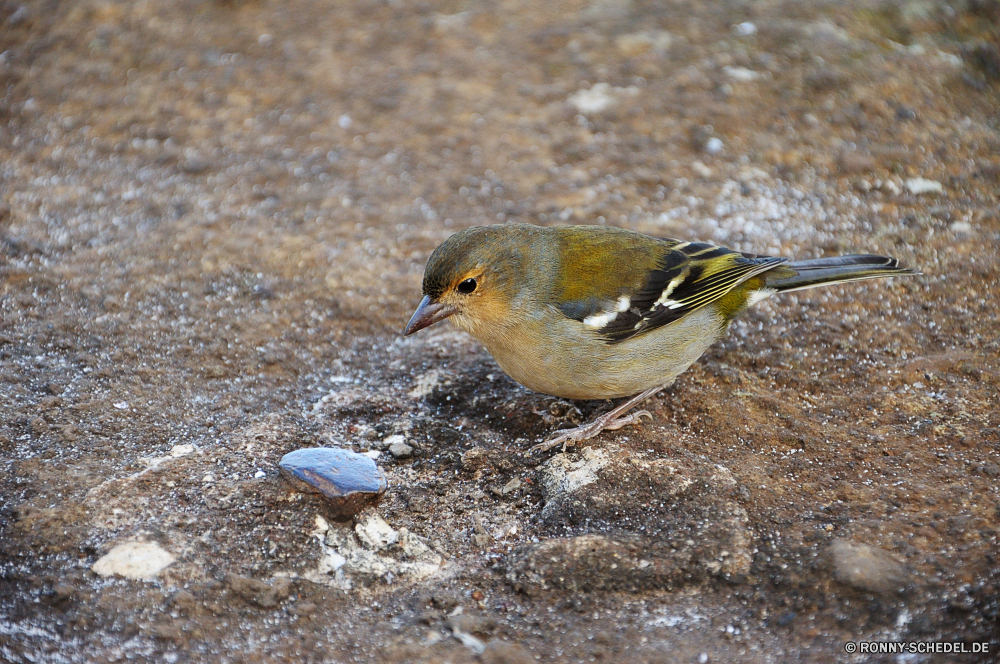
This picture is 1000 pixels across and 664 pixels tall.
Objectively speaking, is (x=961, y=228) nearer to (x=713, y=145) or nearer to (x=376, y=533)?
(x=713, y=145)

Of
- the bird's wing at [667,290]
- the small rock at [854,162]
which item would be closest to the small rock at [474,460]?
the bird's wing at [667,290]

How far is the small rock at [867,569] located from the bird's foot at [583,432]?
1071 millimetres

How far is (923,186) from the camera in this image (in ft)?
17.8

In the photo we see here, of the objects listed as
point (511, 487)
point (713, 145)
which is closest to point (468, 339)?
point (511, 487)

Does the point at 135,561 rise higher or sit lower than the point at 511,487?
higher

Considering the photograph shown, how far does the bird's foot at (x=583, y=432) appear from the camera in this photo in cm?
360

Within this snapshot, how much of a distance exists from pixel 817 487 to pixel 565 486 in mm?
1015

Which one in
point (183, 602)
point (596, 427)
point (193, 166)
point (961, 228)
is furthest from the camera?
point (193, 166)

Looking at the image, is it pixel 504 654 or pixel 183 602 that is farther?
pixel 183 602

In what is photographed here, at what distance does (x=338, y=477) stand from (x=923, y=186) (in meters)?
4.34

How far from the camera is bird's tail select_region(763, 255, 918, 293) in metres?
4.14

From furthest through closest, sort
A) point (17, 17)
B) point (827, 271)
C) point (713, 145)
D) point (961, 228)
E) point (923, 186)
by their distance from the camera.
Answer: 1. point (17, 17)
2. point (713, 145)
3. point (923, 186)
4. point (961, 228)
5. point (827, 271)

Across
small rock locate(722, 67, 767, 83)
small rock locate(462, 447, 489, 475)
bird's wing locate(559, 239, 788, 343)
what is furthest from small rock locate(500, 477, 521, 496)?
small rock locate(722, 67, 767, 83)

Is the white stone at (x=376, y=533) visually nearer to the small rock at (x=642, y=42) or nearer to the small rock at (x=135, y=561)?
the small rock at (x=135, y=561)
